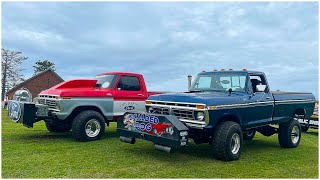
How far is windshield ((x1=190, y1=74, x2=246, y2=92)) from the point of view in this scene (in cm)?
829

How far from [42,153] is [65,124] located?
2313mm

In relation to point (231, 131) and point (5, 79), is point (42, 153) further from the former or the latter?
point (5, 79)

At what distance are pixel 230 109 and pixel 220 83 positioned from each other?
4.11 ft

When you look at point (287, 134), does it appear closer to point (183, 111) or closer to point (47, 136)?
point (183, 111)

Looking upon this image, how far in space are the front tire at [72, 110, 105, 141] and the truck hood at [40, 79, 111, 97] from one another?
1.78ft

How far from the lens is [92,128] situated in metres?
9.50

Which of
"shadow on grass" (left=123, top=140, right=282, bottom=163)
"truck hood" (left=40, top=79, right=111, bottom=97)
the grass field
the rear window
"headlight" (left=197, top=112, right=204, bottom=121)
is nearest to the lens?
the grass field

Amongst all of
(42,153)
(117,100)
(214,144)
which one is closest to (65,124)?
(117,100)

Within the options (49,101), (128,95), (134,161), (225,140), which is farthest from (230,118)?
(49,101)

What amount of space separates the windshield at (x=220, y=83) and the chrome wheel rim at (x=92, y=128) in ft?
9.58

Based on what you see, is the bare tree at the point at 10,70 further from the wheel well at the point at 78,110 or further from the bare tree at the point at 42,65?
the wheel well at the point at 78,110

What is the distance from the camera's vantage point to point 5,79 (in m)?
49.5

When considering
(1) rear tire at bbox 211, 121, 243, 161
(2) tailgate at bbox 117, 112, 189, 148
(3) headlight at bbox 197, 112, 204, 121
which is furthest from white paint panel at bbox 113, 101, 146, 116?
(1) rear tire at bbox 211, 121, 243, 161

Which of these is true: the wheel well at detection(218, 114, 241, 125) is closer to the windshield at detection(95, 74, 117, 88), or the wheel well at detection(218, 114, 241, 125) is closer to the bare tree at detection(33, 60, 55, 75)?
the windshield at detection(95, 74, 117, 88)
